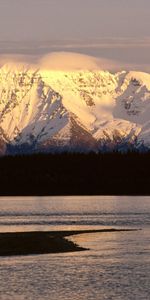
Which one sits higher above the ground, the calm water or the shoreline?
the shoreline

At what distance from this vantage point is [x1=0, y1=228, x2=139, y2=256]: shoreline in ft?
294

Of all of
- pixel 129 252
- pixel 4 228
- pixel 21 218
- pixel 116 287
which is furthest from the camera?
pixel 21 218

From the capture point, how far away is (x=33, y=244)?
309 ft

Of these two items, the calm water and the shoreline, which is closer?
the calm water

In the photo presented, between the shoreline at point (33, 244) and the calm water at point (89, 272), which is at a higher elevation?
the shoreline at point (33, 244)

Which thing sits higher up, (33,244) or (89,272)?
(33,244)

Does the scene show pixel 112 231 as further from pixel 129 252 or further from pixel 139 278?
Result: pixel 139 278

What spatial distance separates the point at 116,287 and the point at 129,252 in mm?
18959

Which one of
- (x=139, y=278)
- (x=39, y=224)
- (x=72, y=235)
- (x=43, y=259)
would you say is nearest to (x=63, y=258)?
(x=43, y=259)

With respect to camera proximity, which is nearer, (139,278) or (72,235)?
(139,278)

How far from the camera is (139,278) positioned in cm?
7181

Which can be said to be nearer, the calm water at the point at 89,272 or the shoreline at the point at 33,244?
the calm water at the point at 89,272

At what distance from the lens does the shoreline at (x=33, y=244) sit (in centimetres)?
8969

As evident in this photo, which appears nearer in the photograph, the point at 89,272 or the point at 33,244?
the point at 89,272
